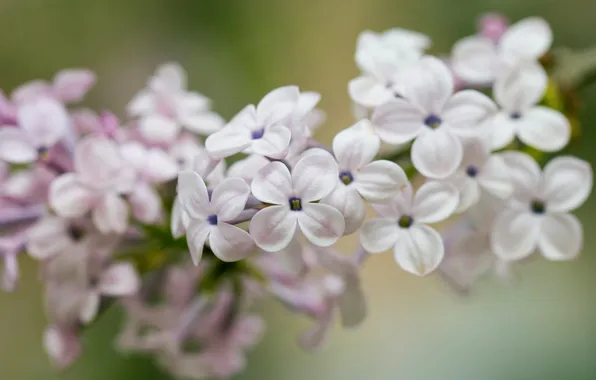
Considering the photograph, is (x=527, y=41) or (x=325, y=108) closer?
(x=527, y=41)

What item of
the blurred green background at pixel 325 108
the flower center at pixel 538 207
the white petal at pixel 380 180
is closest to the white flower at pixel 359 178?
the white petal at pixel 380 180

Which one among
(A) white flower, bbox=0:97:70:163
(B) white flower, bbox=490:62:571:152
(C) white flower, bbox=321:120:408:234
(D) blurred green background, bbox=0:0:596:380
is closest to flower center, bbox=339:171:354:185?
(C) white flower, bbox=321:120:408:234

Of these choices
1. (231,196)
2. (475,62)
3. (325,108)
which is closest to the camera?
(231,196)

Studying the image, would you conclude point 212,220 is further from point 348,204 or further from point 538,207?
point 538,207

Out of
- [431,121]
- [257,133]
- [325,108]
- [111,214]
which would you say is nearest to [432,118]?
[431,121]

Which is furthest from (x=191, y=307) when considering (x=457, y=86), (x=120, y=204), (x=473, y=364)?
(x=473, y=364)

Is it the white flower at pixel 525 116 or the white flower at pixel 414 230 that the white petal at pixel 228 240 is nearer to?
the white flower at pixel 414 230
